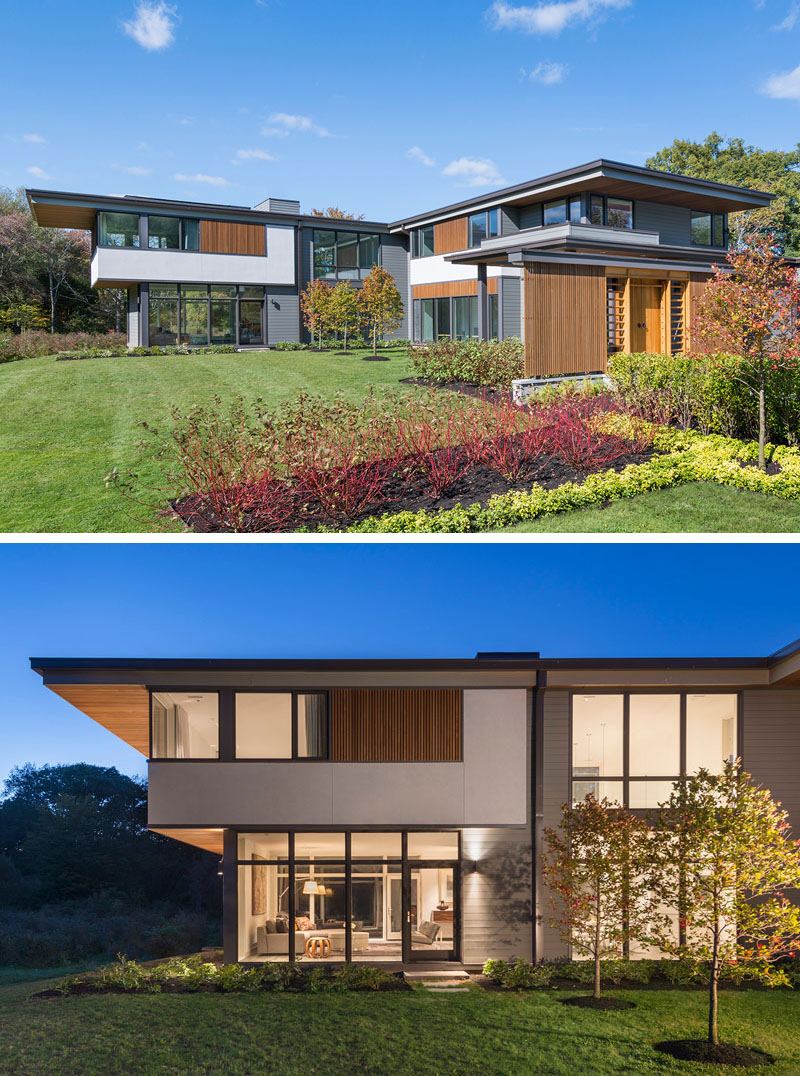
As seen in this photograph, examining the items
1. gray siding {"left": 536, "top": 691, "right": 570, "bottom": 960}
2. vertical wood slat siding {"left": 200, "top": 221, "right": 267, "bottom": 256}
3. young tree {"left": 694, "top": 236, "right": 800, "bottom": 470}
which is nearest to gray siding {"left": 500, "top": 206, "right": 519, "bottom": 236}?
vertical wood slat siding {"left": 200, "top": 221, "right": 267, "bottom": 256}

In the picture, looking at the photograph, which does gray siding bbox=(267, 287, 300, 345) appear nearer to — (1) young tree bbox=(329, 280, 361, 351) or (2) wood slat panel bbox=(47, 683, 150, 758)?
(1) young tree bbox=(329, 280, 361, 351)

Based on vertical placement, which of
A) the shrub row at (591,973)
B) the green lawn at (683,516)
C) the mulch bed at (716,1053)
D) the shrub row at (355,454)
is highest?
the shrub row at (355,454)

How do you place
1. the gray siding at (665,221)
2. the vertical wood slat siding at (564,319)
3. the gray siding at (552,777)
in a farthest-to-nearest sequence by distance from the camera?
the gray siding at (665,221) → the vertical wood slat siding at (564,319) → the gray siding at (552,777)

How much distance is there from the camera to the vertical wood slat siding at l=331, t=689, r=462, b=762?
510 inches

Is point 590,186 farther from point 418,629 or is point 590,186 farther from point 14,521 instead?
point 418,629

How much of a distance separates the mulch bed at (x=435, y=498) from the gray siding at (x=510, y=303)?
16473 mm

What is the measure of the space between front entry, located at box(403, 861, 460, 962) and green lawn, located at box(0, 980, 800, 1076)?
4.24 ft

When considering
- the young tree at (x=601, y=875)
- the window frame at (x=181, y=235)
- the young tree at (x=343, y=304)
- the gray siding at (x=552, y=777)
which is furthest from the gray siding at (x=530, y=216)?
the young tree at (x=601, y=875)

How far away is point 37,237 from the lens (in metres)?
38.4

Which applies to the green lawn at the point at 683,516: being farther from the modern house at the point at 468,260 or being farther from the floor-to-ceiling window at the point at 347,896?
the modern house at the point at 468,260

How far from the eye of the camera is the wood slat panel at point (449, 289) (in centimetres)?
2984

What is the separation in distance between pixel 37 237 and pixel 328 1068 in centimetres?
3804

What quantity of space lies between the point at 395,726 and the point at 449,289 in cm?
2352

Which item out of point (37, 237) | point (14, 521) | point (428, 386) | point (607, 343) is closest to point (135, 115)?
point (14, 521)
